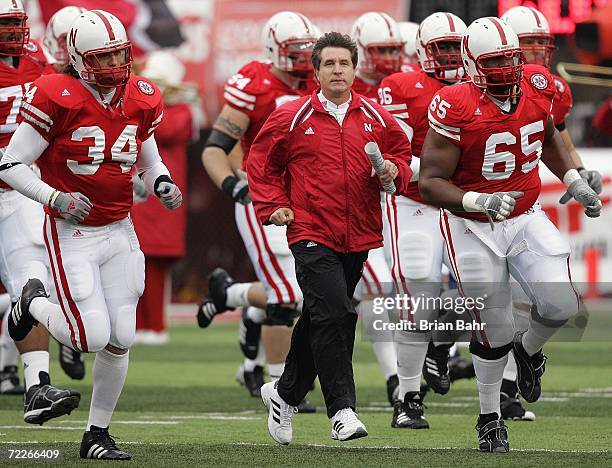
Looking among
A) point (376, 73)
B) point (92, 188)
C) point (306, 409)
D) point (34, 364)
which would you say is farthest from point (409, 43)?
point (92, 188)

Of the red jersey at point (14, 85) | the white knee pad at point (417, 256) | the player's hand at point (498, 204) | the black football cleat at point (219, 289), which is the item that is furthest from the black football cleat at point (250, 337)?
the player's hand at point (498, 204)

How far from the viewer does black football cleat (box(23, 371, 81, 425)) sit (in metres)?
6.24

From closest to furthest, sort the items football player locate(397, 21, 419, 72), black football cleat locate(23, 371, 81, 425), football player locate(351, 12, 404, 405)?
black football cleat locate(23, 371, 81, 425)
football player locate(351, 12, 404, 405)
football player locate(397, 21, 419, 72)

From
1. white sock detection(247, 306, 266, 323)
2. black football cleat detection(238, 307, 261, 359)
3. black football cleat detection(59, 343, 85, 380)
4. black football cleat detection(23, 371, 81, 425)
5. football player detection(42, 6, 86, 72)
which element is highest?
football player detection(42, 6, 86, 72)

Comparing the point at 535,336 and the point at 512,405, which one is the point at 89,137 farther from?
the point at 512,405

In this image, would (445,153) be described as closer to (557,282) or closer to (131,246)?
(557,282)

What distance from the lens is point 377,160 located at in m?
5.89

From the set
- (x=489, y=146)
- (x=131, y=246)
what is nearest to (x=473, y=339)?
(x=489, y=146)

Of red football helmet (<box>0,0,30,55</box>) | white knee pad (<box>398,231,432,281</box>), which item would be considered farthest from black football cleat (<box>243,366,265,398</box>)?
red football helmet (<box>0,0,30,55</box>)

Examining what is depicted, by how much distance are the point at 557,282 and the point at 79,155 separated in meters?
2.06

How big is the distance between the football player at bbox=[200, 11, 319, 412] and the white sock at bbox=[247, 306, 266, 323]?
471 millimetres

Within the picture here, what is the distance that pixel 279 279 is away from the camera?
26.7 ft

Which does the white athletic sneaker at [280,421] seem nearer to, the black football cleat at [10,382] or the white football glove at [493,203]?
the white football glove at [493,203]

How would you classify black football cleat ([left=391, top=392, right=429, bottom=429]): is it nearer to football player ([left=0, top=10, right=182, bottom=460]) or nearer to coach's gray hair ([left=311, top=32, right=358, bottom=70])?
football player ([left=0, top=10, right=182, bottom=460])
